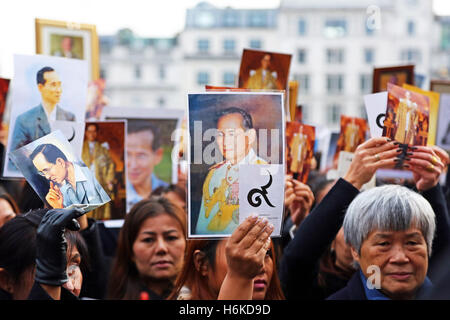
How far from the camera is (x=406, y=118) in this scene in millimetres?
2561

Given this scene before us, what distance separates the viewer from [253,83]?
3387 millimetres

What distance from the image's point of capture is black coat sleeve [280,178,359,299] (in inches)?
96.8

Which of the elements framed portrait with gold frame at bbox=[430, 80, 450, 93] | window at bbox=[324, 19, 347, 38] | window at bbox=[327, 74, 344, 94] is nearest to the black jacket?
framed portrait with gold frame at bbox=[430, 80, 450, 93]

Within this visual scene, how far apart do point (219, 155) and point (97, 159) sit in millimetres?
1230

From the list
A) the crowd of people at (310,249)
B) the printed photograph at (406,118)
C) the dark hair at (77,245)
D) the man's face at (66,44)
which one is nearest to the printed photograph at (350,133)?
the crowd of people at (310,249)

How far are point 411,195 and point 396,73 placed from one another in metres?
1.67

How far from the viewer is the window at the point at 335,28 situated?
4816cm

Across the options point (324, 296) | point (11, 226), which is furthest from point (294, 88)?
point (11, 226)

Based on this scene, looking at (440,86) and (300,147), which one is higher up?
(440,86)

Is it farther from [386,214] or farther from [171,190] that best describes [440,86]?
[386,214]

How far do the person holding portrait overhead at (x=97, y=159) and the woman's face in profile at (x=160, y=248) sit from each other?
0.25 metres

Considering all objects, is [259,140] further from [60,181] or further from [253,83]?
[253,83]

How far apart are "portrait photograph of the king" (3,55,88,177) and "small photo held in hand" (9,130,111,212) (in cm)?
75

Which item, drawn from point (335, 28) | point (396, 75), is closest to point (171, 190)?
point (396, 75)
